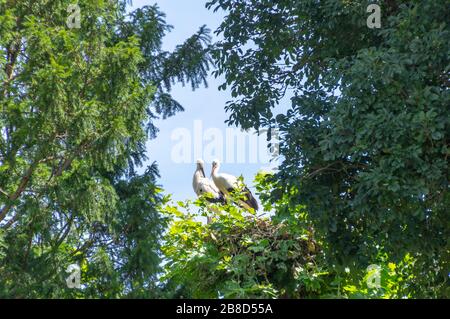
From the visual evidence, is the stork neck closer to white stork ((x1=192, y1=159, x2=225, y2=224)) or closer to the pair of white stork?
the pair of white stork

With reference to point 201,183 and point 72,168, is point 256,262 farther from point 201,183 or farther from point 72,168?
point 201,183

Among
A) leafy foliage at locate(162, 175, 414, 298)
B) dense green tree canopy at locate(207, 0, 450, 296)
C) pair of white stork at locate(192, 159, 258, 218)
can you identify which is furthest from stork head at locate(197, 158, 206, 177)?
dense green tree canopy at locate(207, 0, 450, 296)

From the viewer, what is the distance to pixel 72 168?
1234 cm

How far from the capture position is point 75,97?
11953mm

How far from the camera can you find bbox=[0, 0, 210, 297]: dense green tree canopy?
37.8ft

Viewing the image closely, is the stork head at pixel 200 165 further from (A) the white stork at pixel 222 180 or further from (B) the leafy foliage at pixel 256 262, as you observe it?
(B) the leafy foliage at pixel 256 262

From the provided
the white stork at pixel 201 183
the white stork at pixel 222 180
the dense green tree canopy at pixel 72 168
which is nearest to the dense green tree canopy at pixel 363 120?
the dense green tree canopy at pixel 72 168

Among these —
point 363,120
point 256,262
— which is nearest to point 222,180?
point 256,262

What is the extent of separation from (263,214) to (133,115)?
3096 mm

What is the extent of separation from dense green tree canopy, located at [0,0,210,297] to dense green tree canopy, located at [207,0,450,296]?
5.54 ft

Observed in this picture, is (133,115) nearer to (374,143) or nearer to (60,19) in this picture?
(60,19)
